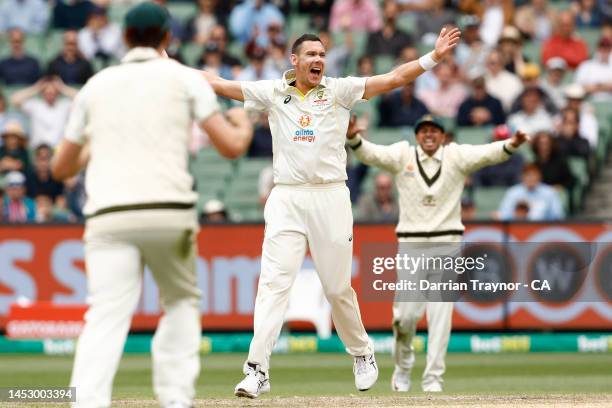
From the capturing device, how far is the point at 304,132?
9.72 m

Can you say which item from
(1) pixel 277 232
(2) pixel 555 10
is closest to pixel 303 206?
(1) pixel 277 232

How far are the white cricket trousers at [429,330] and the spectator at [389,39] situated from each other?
346 inches

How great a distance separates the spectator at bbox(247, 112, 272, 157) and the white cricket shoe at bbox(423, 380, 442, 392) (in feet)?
25.6

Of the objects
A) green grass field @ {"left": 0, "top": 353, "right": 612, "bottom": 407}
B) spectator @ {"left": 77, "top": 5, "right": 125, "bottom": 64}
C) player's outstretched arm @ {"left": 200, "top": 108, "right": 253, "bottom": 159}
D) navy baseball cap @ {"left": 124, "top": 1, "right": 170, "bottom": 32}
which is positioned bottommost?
green grass field @ {"left": 0, "top": 353, "right": 612, "bottom": 407}

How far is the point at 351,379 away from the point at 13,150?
24.2 feet

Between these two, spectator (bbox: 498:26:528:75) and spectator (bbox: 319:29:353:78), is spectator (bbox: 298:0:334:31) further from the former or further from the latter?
spectator (bbox: 498:26:528:75)

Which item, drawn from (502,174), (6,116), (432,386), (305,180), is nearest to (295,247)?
(305,180)

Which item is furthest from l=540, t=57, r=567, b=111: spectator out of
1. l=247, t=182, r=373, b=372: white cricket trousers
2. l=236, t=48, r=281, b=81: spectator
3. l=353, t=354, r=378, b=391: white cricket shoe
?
l=247, t=182, r=373, b=372: white cricket trousers

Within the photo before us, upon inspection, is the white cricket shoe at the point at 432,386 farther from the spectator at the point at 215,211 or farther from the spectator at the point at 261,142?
the spectator at the point at 261,142

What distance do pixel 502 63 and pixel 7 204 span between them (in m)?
7.15

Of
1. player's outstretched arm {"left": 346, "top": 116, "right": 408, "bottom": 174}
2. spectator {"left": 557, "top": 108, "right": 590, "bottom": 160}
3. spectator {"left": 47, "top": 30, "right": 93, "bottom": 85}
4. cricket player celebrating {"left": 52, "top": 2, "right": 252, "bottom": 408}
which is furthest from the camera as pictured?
spectator {"left": 47, "top": 30, "right": 93, "bottom": 85}

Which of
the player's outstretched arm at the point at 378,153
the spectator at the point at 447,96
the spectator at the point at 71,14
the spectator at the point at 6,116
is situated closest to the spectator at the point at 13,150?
the spectator at the point at 6,116

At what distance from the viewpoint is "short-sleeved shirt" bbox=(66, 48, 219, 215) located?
679cm

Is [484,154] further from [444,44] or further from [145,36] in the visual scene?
[145,36]
